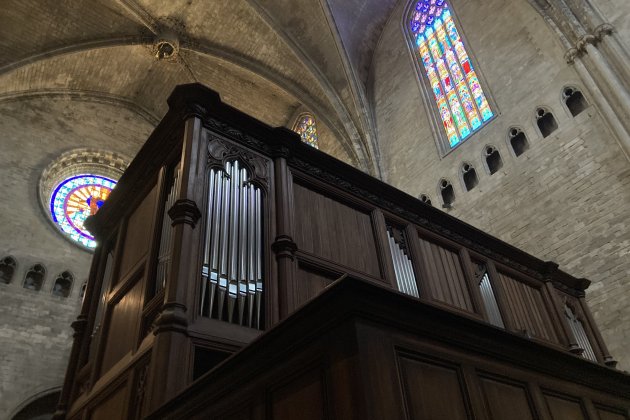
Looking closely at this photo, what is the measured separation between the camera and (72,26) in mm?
16031

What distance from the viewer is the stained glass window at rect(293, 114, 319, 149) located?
18500 millimetres

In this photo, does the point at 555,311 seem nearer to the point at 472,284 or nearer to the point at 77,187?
the point at 472,284

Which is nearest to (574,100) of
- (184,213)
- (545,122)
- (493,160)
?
(545,122)

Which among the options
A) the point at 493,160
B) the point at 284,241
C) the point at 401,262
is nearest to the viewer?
the point at 284,241

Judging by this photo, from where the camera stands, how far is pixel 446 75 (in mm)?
14391

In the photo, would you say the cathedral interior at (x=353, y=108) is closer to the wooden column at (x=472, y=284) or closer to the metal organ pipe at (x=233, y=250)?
the wooden column at (x=472, y=284)

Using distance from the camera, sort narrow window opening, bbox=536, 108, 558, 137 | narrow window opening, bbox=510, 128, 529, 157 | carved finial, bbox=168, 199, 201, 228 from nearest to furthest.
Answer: carved finial, bbox=168, 199, 201, 228, narrow window opening, bbox=536, 108, 558, 137, narrow window opening, bbox=510, 128, 529, 157

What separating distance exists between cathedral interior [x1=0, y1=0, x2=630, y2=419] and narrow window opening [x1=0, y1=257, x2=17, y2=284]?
0.06 meters

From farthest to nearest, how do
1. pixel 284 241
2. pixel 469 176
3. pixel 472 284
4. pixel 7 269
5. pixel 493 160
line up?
1. pixel 7 269
2. pixel 469 176
3. pixel 493 160
4. pixel 472 284
5. pixel 284 241

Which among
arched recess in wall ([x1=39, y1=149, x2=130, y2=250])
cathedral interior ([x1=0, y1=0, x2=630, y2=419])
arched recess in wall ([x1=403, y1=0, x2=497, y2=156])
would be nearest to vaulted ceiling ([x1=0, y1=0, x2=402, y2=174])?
cathedral interior ([x1=0, y1=0, x2=630, y2=419])

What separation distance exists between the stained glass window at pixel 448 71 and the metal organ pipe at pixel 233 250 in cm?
877

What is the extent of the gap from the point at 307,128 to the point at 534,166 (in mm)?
9533

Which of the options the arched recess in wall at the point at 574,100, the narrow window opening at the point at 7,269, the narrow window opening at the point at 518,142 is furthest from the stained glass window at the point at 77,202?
the arched recess in wall at the point at 574,100

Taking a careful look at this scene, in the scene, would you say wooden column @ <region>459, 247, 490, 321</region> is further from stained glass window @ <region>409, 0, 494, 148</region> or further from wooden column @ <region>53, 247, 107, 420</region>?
stained glass window @ <region>409, 0, 494, 148</region>
